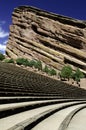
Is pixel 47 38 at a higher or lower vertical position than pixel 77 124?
higher

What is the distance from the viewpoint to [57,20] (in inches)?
5438

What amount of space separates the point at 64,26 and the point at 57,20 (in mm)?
5614

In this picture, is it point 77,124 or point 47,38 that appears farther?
point 47,38

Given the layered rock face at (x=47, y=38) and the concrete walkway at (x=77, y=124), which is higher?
the layered rock face at (x=47, y=38)

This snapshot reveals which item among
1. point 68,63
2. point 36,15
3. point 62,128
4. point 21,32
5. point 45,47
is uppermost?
point 36,15

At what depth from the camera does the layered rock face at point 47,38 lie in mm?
120938

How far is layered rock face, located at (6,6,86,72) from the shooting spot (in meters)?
121

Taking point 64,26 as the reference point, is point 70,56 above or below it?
below

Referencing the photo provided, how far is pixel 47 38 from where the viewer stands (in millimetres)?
132000

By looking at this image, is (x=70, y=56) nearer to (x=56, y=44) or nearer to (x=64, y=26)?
(x=56, y=44)

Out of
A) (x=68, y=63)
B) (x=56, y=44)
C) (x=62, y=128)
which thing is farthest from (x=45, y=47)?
(x=62, y=128)

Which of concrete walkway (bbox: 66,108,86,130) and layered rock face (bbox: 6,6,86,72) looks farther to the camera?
layered rock face (bbox: 6,6,86,72)

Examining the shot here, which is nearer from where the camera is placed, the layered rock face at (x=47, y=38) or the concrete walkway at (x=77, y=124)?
the concrete walkway at (x=77, y=124)

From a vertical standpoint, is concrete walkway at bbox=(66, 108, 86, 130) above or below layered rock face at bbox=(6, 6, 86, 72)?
below
